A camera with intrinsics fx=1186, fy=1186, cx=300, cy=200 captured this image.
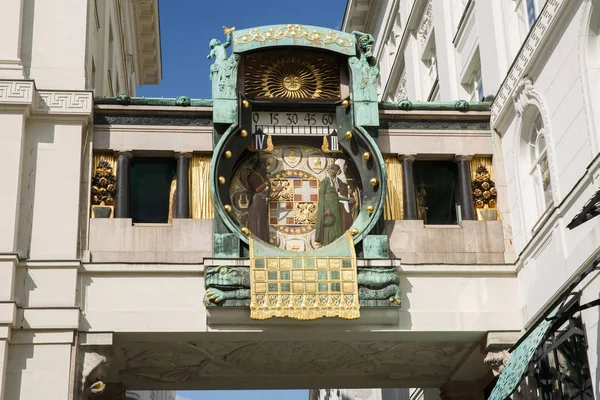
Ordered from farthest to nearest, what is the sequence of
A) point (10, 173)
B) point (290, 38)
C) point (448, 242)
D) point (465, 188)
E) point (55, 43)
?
point (55, 43) < point (465, 188) < point (290, 38) < point (448, 242) < point (10, 173)

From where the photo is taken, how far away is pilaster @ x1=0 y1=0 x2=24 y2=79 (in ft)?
74.5

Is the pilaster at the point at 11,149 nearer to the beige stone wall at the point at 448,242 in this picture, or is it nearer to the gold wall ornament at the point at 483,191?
the beige stone wall at the point at 448,242

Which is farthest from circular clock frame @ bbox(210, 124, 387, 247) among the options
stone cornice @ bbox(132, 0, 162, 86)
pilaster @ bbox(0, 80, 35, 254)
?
stone cornice @ bbox(132, 0, 162, 86)

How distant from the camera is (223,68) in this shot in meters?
23.2

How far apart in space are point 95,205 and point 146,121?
2.00 metres

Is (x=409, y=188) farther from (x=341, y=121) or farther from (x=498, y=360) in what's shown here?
(x=498, y=360)

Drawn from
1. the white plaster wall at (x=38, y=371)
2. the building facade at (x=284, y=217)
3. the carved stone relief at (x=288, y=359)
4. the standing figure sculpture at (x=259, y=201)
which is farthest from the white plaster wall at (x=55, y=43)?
the carved stone relief at (x=288, y=359)

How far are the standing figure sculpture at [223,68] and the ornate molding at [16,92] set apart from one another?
3499 millimetres

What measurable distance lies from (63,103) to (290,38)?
15.0 feet

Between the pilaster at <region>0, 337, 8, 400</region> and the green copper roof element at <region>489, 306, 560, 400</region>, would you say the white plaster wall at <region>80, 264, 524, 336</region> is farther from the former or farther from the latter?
the green copper roof element at <region>489, 306, 560, 400</region>

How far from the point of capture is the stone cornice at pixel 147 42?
133 feet

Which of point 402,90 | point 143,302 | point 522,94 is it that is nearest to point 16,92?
point 143,302

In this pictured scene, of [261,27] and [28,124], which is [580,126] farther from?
[28,124]

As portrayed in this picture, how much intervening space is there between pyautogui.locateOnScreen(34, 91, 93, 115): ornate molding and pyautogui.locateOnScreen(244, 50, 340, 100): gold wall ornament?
10.4ft
